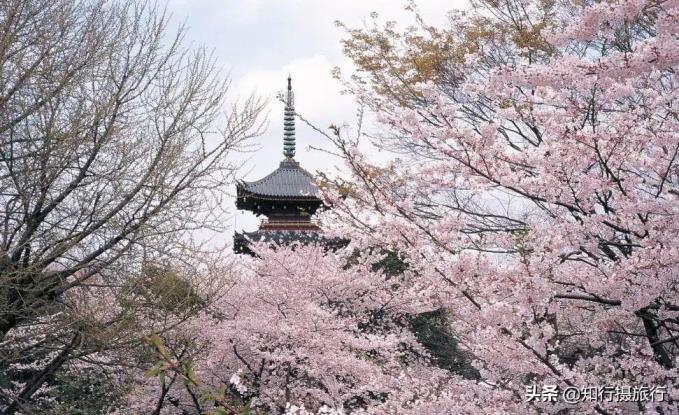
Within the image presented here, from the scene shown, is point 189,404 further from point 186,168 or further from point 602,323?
point 602,323

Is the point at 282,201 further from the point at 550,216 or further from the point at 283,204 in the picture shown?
the point at 550,216

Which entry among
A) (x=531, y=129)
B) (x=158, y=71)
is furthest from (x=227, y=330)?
(x=531, y=129)

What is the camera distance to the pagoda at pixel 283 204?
16359mm

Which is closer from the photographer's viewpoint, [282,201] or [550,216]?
[550,216]

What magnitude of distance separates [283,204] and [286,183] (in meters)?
0.69

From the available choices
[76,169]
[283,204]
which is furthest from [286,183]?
[76,169]

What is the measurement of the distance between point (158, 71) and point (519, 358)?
4798 millimetres

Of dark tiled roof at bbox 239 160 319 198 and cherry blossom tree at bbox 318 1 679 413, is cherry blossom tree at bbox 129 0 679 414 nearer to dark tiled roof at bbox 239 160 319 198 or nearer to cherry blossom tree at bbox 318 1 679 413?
cherry blossom tree at bbox 318 1 679 413

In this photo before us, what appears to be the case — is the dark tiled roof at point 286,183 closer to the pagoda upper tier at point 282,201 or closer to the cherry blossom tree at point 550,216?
the pagoda upper tier at point 282,201

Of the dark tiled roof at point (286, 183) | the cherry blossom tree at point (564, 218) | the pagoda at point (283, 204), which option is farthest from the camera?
the dark tiled roof at point (286, 183)

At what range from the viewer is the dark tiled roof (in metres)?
16.6

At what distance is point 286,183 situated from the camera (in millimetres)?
17250

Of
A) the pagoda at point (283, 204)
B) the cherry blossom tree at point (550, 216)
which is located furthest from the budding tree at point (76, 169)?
the pagoda at point (283, 204)

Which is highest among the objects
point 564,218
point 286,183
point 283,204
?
point 286,183
